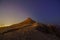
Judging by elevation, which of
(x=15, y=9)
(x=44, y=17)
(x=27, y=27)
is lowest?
(x=27, y=27)

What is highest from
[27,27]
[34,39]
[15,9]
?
[15,9]

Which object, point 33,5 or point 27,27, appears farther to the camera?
point 33,5

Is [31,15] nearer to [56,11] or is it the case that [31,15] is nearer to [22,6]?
[22,6]

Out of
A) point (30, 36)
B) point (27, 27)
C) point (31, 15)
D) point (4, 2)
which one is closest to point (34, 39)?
point (30, 36)

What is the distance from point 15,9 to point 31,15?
255mm

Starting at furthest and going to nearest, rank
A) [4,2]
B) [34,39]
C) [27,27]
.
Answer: [4,2], [27,27], [34,39]

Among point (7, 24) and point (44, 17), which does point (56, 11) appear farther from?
point (7, 24)

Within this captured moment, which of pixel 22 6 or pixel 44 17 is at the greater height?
pixel 22 6

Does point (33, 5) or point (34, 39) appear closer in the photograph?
point (34, 39)

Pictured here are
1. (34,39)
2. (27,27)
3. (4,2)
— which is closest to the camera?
(34,39)

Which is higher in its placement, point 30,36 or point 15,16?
point 15,16

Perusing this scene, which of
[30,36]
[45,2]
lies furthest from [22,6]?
[30,36]

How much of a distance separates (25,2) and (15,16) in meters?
0.26

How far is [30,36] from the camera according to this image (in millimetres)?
1383
